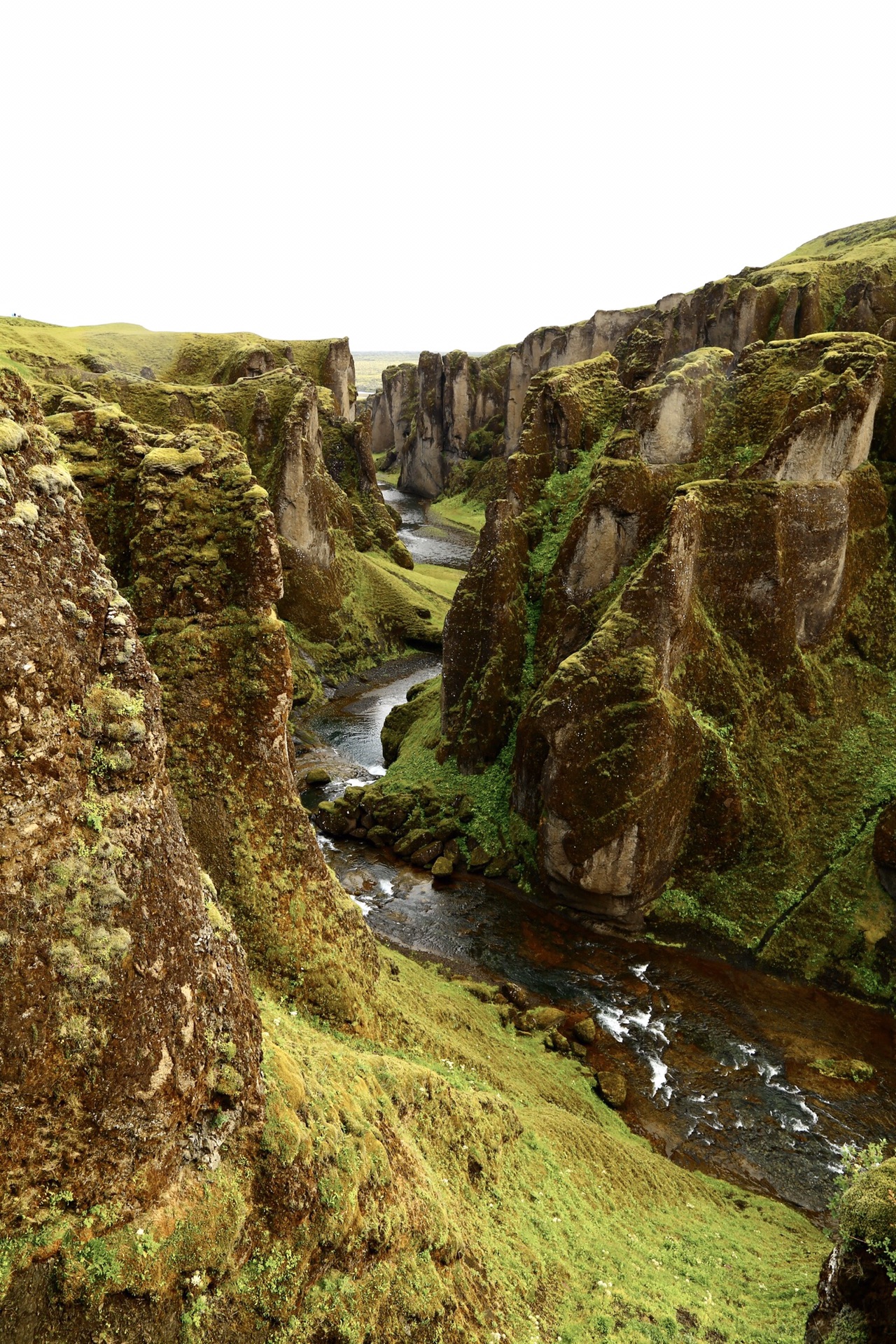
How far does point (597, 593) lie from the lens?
102 ft

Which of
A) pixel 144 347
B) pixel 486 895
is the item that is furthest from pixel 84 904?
pixel 144 347

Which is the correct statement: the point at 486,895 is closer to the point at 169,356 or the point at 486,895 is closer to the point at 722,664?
the point at 722,664

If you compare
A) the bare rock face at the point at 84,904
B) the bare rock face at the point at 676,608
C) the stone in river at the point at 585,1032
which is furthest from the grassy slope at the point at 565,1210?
the bare rock face at the point at 676,608

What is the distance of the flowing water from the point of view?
63.0 feet

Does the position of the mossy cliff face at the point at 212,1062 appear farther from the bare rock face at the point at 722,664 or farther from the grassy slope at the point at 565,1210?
the bare rock face at the point at 722,664

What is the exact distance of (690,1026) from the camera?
22.8 meters

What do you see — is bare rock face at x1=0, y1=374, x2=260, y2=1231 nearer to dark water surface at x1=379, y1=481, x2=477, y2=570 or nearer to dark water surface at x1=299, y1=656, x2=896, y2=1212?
dark water surface at x1=299, y1=656, x2=896, y2=1212

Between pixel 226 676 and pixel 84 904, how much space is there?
780 cm

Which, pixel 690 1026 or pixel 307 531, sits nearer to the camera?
pixel 690 1026

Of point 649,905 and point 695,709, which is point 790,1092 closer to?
point 649,905

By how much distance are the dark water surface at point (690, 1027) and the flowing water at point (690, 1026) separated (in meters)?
0.03

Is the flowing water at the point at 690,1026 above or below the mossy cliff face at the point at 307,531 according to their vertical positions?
below

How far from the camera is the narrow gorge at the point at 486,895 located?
24.6 feet

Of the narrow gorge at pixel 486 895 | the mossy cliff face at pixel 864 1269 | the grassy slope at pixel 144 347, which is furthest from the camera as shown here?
the grassy slope at pixel 144 347
